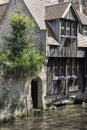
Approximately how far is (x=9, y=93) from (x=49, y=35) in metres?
9.25

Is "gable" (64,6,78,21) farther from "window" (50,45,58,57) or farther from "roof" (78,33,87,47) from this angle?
"window" (50,45,58,57)

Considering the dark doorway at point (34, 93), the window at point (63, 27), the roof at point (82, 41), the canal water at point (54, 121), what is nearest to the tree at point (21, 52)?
the canal water at point (54, 121)

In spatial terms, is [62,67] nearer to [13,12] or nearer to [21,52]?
[13,12]

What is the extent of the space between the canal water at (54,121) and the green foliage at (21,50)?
133 inches

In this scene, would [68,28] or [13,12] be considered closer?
[13,12]

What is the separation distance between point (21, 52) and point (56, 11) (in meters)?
9.05

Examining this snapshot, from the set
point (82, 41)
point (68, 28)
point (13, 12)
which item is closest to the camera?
point (13, 12)

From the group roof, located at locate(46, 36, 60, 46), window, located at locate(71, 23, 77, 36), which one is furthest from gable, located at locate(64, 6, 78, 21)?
roof, located at locate(46, 36, 60, 46)

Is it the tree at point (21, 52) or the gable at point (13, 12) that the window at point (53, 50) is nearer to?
the gable at point (13, 12)

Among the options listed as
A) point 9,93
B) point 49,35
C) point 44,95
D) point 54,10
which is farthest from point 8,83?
point 54,10

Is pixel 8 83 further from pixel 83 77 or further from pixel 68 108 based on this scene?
pixel 83 77

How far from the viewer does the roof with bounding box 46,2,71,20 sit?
32.1 m

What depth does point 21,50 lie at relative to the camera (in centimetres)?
2555

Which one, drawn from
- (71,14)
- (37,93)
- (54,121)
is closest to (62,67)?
(37,93)
